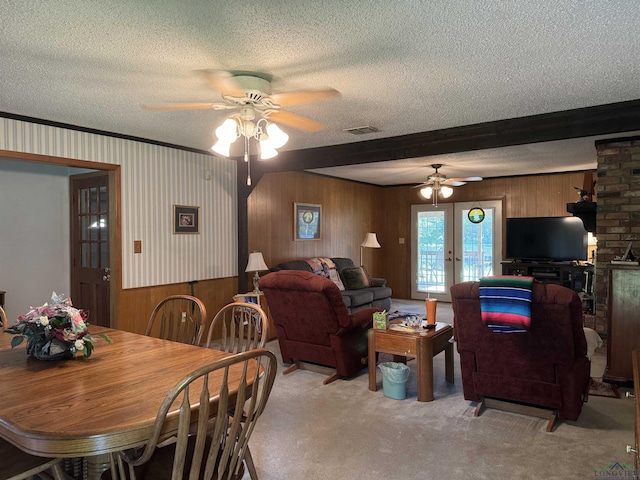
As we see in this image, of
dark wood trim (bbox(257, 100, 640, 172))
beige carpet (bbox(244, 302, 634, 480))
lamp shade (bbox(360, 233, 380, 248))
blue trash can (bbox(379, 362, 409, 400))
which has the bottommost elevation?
beige carpet (bbox(244, 302, 634, 480))

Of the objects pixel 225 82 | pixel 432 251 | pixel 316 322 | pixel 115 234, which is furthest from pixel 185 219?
pixel 432 251

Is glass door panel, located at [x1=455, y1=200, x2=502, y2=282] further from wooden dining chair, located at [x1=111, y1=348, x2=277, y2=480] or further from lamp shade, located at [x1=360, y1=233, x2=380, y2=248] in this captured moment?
wooden dining chair, located at [x1=111, y1=348, x2=277, y2=480]

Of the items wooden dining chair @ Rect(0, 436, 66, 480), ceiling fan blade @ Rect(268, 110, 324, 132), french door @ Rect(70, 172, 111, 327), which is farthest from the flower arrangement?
french door @ Rect(70, 172, 111, 327)

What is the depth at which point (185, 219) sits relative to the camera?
→ 509cm

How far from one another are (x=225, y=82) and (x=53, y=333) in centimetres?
165

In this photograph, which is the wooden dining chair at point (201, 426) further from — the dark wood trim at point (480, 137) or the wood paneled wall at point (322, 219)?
the wood paneled wall at point (322, 219)

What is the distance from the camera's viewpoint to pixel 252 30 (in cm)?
217

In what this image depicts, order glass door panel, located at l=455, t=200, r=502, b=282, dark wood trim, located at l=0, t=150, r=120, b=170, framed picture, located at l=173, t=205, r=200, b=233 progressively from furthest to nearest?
glass door panel, located at l=455, t=200, r=502, b=282, framed picture, located at l=173, t=205, r=200, b=233, dark wood trim, located at l=0, t=150, r=120, b=170

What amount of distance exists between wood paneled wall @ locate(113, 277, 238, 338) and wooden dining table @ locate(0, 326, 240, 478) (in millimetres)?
2028

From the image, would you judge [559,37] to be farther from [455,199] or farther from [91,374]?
[455,199]

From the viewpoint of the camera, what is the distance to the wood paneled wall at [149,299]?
4.46 m

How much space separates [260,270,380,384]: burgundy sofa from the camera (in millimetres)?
3701

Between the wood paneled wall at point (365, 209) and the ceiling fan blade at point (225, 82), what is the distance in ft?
10.8

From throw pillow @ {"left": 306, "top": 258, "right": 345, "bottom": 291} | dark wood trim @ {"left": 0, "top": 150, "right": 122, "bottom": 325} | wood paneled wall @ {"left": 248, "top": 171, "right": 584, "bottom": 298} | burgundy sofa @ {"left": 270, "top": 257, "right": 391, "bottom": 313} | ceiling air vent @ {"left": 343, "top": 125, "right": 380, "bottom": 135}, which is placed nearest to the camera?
ceiling air vent @ {"left": 343, "top": 125, "right": 380, "bottom": 135}
